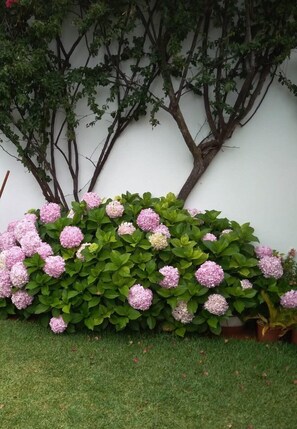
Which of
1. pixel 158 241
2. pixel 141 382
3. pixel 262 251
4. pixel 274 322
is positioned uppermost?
pixel 158 241

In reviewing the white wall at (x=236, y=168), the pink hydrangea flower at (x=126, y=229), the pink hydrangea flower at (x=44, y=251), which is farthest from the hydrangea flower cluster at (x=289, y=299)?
the pink hydrangea flower at (x=44, y=251)

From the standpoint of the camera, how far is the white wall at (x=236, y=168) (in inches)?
162

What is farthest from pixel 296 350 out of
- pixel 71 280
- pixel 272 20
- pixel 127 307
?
pixel 272 20

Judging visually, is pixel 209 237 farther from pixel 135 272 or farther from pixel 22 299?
pixel 22 299

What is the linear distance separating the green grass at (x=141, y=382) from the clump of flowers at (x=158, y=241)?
0.65 metres

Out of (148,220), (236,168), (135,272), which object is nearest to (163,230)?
(148,220)

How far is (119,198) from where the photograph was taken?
4074mm

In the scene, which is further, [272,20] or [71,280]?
[272,20]

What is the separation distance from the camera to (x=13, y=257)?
12.5 ft

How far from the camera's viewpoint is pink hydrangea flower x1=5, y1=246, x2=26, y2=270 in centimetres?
380

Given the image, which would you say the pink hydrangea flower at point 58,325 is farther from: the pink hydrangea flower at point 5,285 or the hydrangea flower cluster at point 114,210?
the hydrangea flower cluster at point 114,210

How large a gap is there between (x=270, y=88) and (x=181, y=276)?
5.71 ft

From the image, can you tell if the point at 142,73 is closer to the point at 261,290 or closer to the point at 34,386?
the point at 261,290

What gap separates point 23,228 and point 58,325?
0.86 meters
